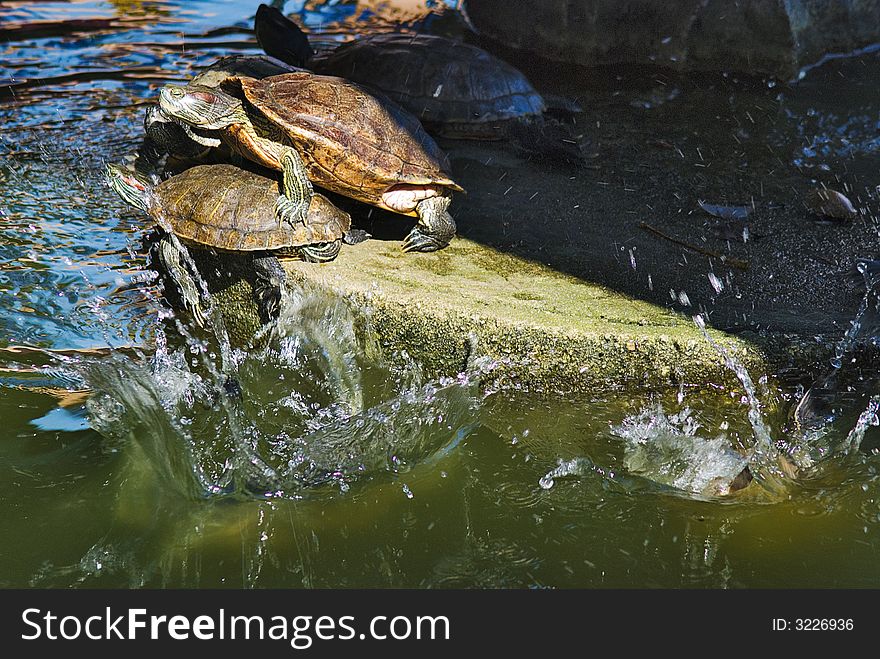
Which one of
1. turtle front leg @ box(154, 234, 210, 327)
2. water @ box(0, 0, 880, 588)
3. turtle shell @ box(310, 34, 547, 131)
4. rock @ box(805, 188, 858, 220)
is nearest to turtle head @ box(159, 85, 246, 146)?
turtle front leg @ box(154, 234, 210, 327)

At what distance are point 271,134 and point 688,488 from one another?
218 centimetres

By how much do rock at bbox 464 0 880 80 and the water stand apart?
10.9 ft

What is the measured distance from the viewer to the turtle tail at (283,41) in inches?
243

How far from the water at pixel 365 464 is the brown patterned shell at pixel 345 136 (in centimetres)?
56

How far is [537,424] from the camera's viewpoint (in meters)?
3.38

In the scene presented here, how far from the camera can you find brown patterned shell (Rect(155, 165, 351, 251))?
3.61 metres

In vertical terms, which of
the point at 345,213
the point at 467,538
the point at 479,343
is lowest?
the point at 467,538

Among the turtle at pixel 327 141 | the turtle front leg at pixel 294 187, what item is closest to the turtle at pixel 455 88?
the turtle at pixel 327 141

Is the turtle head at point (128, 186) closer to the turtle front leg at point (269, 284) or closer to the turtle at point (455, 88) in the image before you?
the turtle front leg at point (269, 284)

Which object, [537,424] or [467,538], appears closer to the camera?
[467,538]

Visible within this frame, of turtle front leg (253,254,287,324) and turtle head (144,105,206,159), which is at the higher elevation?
turtle head (144,105,206,159)

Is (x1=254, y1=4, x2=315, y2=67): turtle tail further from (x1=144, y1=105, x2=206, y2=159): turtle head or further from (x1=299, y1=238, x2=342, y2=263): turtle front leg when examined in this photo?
(x1=299, y1=238, x2=342, y2=263): turtle front leg

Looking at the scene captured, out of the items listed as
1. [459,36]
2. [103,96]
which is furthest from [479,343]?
[459,36]

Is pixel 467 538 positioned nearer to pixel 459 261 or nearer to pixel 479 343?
pixel 479 343
